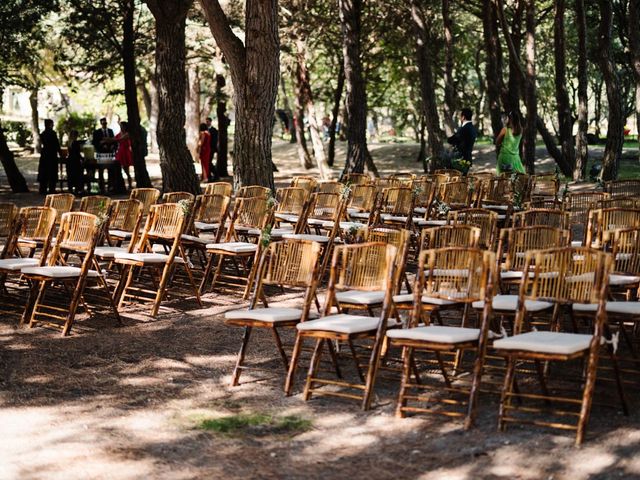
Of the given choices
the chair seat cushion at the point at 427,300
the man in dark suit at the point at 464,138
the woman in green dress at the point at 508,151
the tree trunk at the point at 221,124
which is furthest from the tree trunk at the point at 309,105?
the chair seat cushion at the point at 427,300

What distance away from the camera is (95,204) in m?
13.1

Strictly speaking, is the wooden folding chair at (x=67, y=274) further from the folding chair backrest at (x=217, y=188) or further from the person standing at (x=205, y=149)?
the person standing at (x=205, y=149)

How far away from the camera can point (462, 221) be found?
1098 centimetres

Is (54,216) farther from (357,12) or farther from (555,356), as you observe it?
(357,12)

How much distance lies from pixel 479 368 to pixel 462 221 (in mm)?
4139

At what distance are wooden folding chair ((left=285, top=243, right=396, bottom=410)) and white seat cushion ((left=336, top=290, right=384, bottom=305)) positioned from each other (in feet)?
0.88

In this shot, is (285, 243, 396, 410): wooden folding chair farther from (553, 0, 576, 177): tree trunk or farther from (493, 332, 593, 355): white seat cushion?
(553, 0, 576, 177): tree trunk

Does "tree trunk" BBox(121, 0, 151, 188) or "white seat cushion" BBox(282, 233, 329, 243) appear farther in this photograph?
"tree trunk" BBox(121, 0, 151, 188)

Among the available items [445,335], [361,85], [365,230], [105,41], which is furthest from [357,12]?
[445,335]

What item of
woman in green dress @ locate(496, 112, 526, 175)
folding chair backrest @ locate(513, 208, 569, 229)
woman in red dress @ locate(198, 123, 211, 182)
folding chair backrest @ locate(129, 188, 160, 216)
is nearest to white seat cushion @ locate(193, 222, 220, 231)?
folding chair backrest @ locate(129, 188, 160, 216)

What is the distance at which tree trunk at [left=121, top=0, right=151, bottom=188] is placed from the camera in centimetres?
2555

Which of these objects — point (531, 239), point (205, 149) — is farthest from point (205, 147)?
point (531, 239)

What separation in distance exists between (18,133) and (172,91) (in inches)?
1452

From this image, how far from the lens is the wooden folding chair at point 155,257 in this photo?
1109cm
